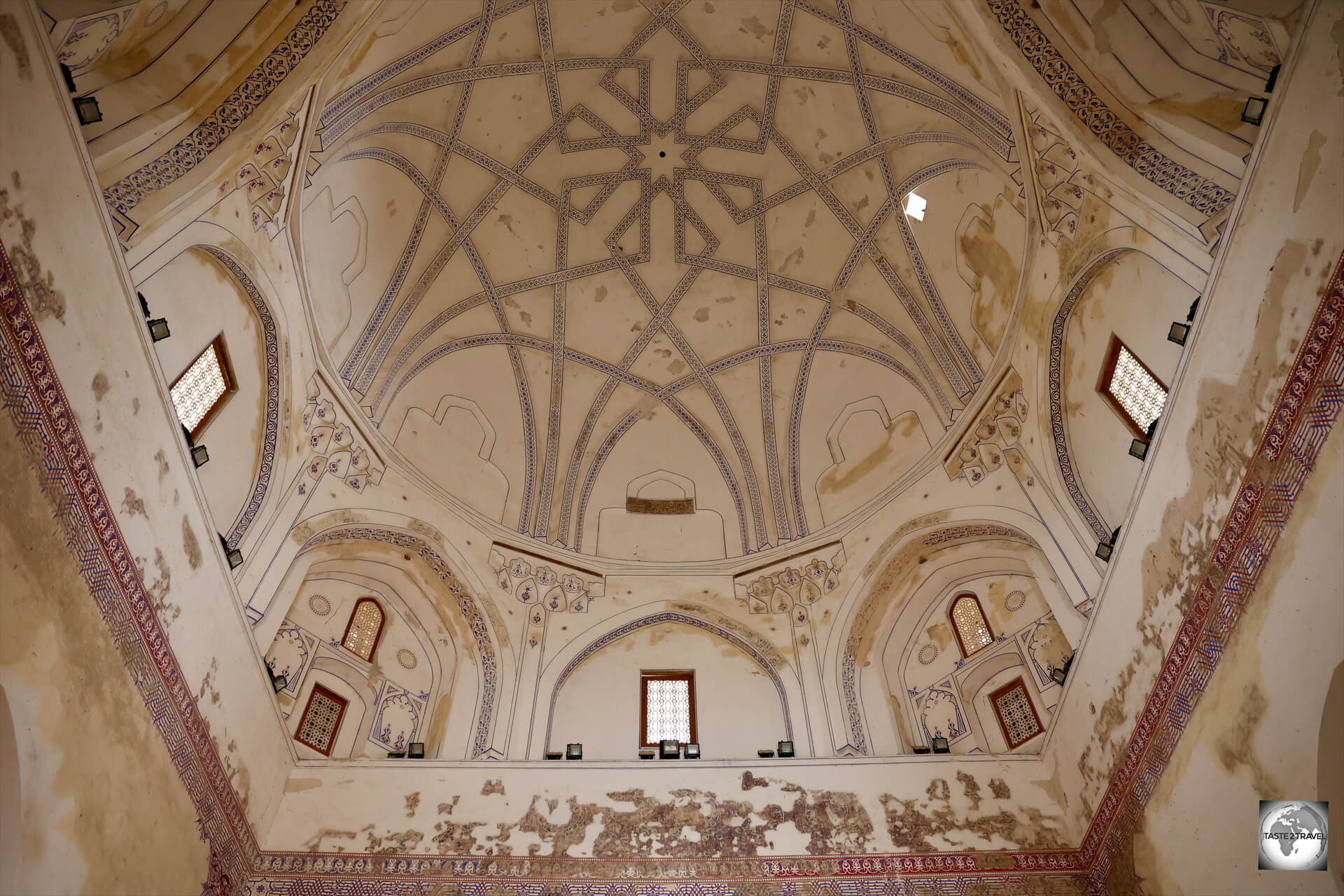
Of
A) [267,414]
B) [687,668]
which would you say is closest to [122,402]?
[267,414]

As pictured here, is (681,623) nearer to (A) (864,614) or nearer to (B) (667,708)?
(B) (667,708)

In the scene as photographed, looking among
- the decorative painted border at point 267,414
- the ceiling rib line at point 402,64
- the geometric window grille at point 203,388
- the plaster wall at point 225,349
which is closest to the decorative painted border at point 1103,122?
the ceiling rib line at point 402,64

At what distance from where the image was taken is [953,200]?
11578mm

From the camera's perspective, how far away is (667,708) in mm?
11555

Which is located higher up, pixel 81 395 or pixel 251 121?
pixel 251 121

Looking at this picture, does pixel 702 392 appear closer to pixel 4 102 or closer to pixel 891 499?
pixel 891 499

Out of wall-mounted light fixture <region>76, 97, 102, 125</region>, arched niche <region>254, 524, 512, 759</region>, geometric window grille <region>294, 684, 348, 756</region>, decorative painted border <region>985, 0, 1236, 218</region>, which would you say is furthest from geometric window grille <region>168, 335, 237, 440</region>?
decorative painted border <region>985, 0, 1236, 218</region>

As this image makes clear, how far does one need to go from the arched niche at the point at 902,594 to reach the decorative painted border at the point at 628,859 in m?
1.92

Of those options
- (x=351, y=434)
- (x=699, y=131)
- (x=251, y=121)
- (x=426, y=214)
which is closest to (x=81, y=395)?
(x=251, y=121)

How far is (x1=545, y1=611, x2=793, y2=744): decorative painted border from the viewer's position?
11.3 metres

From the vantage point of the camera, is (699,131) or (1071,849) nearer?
(1071,849)

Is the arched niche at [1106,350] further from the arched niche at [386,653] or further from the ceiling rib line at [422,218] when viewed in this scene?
the ceiling rib line at [422,218]

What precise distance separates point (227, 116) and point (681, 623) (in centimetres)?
782

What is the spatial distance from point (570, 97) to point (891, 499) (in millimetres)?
6959
